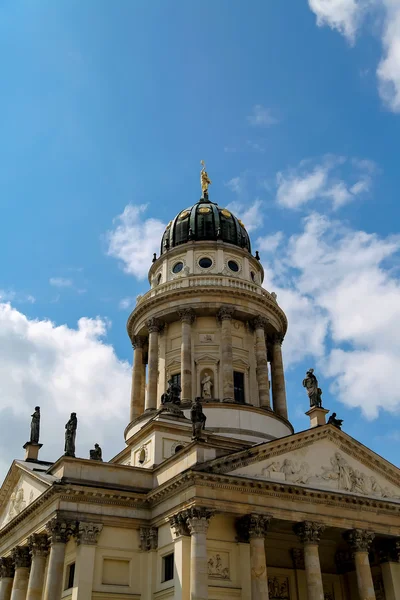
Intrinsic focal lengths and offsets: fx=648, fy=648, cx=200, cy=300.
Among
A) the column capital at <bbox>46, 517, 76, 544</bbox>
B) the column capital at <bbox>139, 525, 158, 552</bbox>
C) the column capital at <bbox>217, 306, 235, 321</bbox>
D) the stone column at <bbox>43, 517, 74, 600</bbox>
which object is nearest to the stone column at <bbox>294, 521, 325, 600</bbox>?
the column capital at <bbox>139, 525, 158, 552</bbox>

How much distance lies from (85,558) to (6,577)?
10.7 meters

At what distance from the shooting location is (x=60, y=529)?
97.7ft

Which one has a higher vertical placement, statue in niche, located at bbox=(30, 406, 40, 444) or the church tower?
the church tower

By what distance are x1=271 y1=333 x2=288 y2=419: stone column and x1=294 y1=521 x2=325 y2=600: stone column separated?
1426cm

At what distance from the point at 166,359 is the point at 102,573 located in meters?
17.1

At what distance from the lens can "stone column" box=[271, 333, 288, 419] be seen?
147ft

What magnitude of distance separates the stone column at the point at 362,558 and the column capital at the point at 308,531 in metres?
2.09

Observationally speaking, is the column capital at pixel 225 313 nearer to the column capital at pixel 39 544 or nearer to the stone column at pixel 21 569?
the column capital at pixel 39 544

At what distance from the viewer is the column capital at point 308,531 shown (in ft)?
97.7

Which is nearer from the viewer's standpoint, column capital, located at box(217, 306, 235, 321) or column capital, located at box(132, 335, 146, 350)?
column capital, located at box(217, 306, 235, 321)

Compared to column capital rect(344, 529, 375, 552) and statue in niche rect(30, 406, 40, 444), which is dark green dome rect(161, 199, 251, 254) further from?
column capital rect(344, 529, 375, 552)

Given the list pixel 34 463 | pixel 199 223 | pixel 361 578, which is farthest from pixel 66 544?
pixel 199 223

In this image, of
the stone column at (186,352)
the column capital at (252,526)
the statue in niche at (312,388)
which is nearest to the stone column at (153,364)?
the stone column at (186,352)

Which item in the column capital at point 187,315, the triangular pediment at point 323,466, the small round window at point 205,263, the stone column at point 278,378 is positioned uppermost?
the small round window at point 205,263
